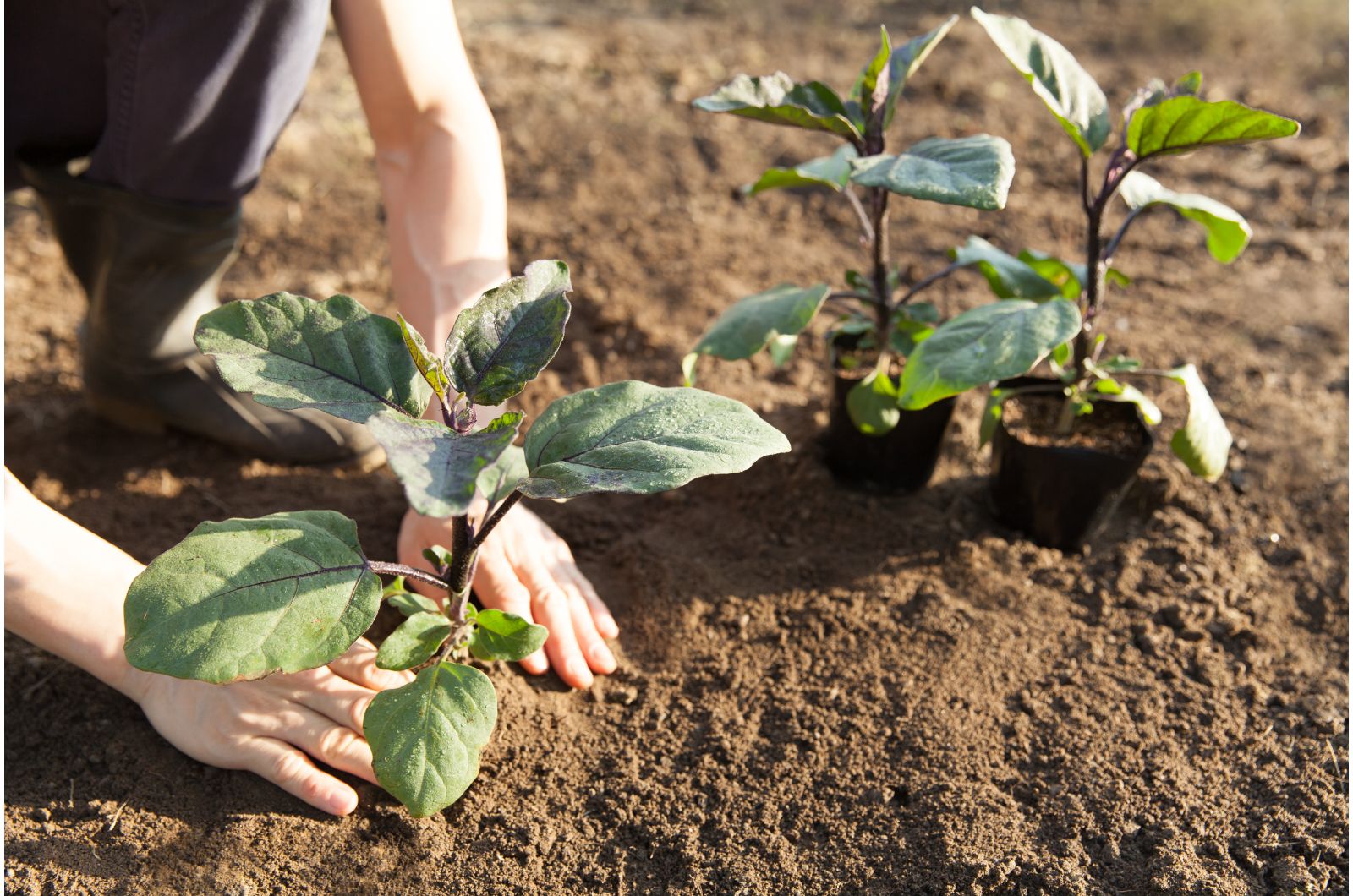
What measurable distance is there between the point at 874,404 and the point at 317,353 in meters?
0.99

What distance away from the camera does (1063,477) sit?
198 cm

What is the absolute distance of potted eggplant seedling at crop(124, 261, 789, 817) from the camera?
1254mm

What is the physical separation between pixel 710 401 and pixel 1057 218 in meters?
2.15

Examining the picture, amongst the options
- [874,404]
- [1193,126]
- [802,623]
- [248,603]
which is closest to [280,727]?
[248,603]

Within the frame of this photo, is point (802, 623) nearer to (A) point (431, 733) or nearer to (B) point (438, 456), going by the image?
(A) point (431, 733)

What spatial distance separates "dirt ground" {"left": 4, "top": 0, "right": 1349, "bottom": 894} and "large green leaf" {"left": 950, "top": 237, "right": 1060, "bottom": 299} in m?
0.47

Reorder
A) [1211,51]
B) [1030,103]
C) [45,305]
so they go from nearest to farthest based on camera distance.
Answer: [45,305] → [1030,103] → [1211,51]

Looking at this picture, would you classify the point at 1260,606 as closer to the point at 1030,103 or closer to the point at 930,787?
the point at 930,787

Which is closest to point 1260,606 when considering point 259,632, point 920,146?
point 920,146

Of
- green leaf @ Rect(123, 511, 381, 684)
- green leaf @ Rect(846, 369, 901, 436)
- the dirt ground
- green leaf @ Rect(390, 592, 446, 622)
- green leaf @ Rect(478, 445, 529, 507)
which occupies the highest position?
green leaf @ Rect(478, 445, 529, 507)

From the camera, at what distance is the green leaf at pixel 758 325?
1.85 meters

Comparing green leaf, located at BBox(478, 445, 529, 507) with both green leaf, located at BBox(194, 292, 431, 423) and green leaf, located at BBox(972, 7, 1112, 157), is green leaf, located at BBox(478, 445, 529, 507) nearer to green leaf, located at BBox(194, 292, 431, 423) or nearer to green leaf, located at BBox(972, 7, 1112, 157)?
green leaf, located at BBox(194, 292, 431, 423)

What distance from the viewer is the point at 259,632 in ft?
4.19

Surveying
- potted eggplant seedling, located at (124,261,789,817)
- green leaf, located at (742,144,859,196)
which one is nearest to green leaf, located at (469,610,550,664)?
potted eggplant seedling, located at (124,261,789,817)
